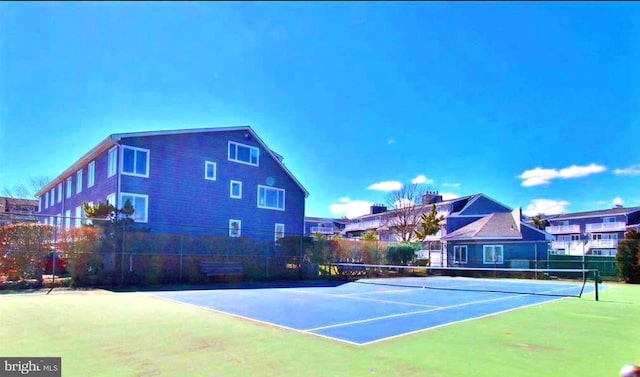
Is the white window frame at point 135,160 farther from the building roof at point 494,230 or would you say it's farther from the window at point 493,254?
the window at point 493,254

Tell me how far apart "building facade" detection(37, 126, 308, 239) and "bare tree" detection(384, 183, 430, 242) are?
20895mm

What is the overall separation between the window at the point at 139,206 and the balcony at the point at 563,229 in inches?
2199

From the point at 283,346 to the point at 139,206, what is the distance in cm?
1795

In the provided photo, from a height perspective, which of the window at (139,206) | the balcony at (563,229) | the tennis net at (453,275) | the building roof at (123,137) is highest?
the building roof at (123,137)

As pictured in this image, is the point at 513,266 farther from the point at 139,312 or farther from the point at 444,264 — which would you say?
the point at 139,312

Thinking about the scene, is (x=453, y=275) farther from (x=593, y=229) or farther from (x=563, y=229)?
(x=563, y=229)

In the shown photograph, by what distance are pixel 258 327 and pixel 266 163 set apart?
67.8ft

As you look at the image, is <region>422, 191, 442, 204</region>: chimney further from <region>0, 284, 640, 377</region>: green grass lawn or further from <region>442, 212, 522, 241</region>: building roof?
<region>0, 284, 640, 377</region>: green grass lawn

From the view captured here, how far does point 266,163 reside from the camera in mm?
27750

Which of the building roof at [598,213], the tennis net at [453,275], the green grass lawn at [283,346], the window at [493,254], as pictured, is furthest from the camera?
the building roof at [598,213]

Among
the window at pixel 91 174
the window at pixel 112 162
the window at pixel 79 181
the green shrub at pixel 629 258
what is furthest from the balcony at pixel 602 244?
the window at pixel 79 181

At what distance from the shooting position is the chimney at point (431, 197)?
48.8 meters

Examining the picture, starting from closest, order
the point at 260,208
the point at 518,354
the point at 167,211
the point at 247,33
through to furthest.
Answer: the point at 247,33 → the point at 518,354 → the point at 167,211 → the point at 260,208

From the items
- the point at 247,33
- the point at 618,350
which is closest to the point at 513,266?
the point at 618,350
